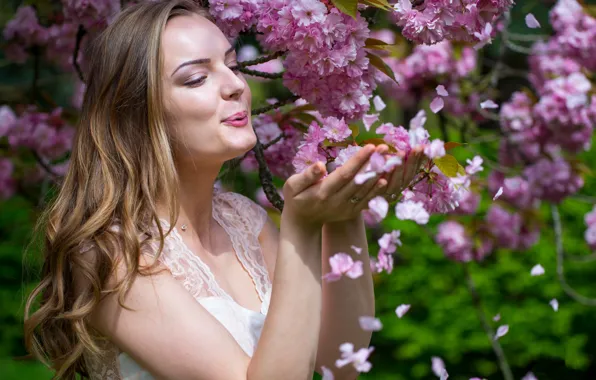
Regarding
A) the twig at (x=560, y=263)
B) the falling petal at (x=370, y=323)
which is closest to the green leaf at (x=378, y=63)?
the falling petal at (x=370, y=323)

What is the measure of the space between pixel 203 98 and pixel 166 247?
35 centimetres

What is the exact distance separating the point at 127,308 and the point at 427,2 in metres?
0.90

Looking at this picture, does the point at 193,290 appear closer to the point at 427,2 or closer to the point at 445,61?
the point at 427,2

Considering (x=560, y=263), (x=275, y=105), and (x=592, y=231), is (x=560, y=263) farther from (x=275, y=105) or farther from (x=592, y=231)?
(x=275, y=105)

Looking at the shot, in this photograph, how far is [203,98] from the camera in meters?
1.88

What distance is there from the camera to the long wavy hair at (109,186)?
1887 millimetres

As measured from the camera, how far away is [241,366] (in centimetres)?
177

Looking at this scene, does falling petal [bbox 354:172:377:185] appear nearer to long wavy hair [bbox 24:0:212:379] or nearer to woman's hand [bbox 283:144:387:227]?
woman's hand [bbox 283:144:387:227]

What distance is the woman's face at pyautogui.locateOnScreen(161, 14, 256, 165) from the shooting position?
1.88 meters

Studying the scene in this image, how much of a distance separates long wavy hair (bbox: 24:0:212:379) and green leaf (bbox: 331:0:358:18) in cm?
44

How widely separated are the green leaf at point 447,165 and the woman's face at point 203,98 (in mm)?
480

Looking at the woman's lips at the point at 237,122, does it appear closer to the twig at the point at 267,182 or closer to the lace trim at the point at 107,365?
the twig at the point at 267,182

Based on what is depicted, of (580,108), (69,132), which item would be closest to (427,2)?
(69,132)

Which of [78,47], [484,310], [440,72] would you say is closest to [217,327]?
[78,47]
